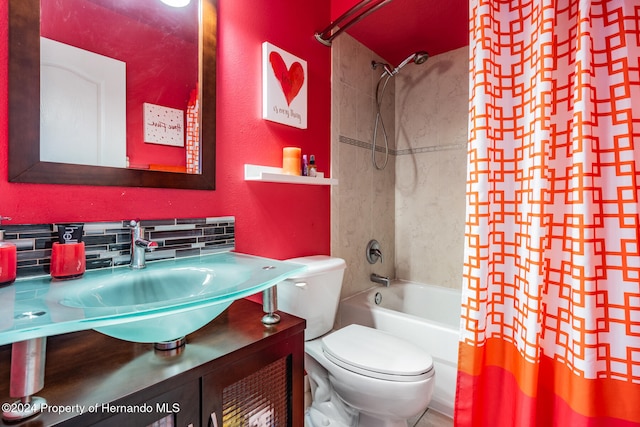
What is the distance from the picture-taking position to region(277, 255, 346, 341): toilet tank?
4.46ft

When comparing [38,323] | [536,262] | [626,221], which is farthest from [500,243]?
[38,323]

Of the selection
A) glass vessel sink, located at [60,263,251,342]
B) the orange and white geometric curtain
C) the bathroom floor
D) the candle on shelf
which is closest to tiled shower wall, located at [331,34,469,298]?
the candle on shelf

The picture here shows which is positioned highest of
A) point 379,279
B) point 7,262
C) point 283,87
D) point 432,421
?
point 283,87

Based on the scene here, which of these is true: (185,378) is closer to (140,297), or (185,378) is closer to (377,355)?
(140,297)

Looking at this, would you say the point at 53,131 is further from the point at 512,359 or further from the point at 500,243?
the point at 512,359

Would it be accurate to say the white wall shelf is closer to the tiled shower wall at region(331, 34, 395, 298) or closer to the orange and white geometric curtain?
the tiled shower wall at region(331, 34, 395, 298)

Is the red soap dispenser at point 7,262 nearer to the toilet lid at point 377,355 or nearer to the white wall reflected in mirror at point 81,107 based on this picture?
the white wall reflected in mirror at point 81,107

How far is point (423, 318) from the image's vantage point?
1.78m

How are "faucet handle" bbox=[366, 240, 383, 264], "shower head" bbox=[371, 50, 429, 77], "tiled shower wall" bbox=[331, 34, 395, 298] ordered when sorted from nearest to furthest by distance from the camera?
"tiled shower wall" bbox=[331, 34, 395, 298]
"shower head" bbox=[371, 50, 429, 77]
"faucet handle" bbox=[366, 240, 383, 264]

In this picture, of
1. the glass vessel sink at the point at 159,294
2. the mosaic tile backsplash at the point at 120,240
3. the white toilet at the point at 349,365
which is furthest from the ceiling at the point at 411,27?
the glass vessel sink at the point at 159,294

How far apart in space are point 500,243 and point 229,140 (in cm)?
118

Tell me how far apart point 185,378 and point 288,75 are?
1.41 m

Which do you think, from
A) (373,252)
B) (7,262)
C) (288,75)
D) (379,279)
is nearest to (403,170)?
(373,252)

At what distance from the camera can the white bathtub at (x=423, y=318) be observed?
1.52 m
